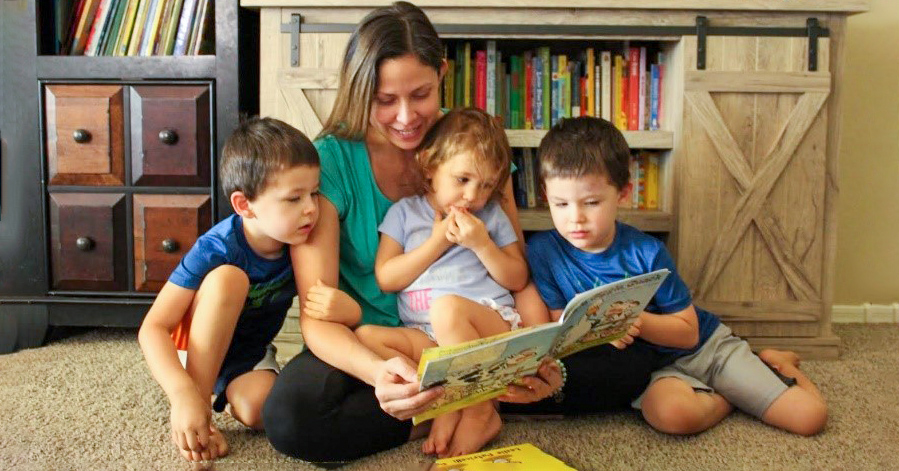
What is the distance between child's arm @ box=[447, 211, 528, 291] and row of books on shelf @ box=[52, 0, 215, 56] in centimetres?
101

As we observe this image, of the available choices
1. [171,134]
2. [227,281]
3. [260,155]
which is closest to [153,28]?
[171,134]

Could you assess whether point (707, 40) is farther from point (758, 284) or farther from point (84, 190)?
point (84, 190)

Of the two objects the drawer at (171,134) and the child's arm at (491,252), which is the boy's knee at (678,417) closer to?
the child's arm at (491,252)

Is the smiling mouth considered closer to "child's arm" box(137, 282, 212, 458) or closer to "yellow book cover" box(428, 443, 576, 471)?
"child's arm" box(137, 282, 212, 458)

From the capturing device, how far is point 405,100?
1.39 meters

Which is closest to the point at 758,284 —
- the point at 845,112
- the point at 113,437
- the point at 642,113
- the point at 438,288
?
the point at 642,113

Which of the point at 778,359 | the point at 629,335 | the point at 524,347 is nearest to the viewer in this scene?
the point at 524,347

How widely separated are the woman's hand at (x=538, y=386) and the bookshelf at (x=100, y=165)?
992 millimetres

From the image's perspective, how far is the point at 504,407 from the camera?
1477mm

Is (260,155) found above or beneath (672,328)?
above

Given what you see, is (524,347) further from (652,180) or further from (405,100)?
(652,180)

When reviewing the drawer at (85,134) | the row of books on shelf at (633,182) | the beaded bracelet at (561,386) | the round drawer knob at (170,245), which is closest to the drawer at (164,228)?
the round drawer knob at (170,245)

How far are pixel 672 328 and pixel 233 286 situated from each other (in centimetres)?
75

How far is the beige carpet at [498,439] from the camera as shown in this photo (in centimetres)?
125
